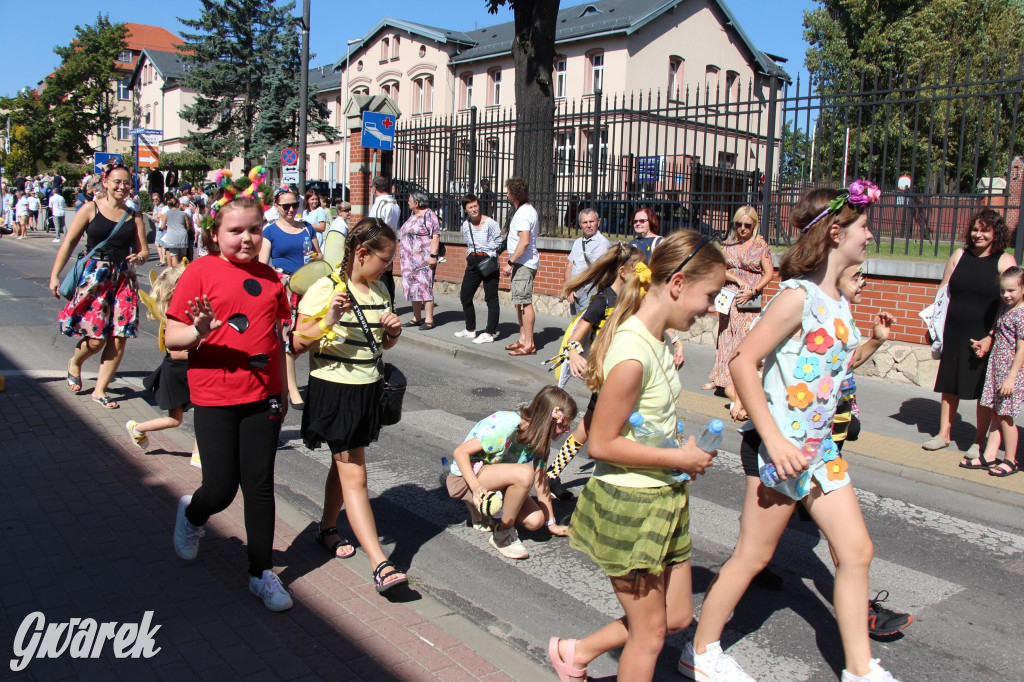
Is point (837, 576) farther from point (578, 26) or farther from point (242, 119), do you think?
point (242, 119)

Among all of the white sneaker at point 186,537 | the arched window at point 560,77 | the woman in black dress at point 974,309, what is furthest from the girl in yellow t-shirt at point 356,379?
the arched window at point 560,77

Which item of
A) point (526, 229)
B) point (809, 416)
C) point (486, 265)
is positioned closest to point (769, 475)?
point (809, 416)

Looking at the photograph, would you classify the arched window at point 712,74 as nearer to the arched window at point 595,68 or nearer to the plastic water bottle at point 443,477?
the arched window at point 595,68

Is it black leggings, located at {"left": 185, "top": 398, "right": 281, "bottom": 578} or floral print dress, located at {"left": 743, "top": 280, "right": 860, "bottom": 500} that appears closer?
floral print dress, located at {"left": 743, "top": 280, "right": 860, "bottom": 500}

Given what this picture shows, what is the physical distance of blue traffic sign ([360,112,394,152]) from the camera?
49.5ft

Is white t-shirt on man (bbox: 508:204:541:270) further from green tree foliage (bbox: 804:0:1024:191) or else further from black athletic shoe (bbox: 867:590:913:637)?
green tree foliage (bbox: 804:0:1024:191)

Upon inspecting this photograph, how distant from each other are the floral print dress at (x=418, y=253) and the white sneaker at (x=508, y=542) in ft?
24.2

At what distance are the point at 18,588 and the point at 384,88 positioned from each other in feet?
165

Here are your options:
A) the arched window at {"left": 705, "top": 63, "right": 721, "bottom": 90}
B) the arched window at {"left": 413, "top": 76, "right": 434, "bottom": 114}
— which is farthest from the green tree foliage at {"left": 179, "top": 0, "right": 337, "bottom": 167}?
the arched window at {"left": 705, "top": 63, "right": 721, "bottom": 90}

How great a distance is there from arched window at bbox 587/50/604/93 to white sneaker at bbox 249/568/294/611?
3761 centimetres

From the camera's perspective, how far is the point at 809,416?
118 inches

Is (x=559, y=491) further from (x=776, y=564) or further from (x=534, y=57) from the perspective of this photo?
(x=534, y=57)

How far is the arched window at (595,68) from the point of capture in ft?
127

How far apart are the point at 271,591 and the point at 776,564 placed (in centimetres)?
265
